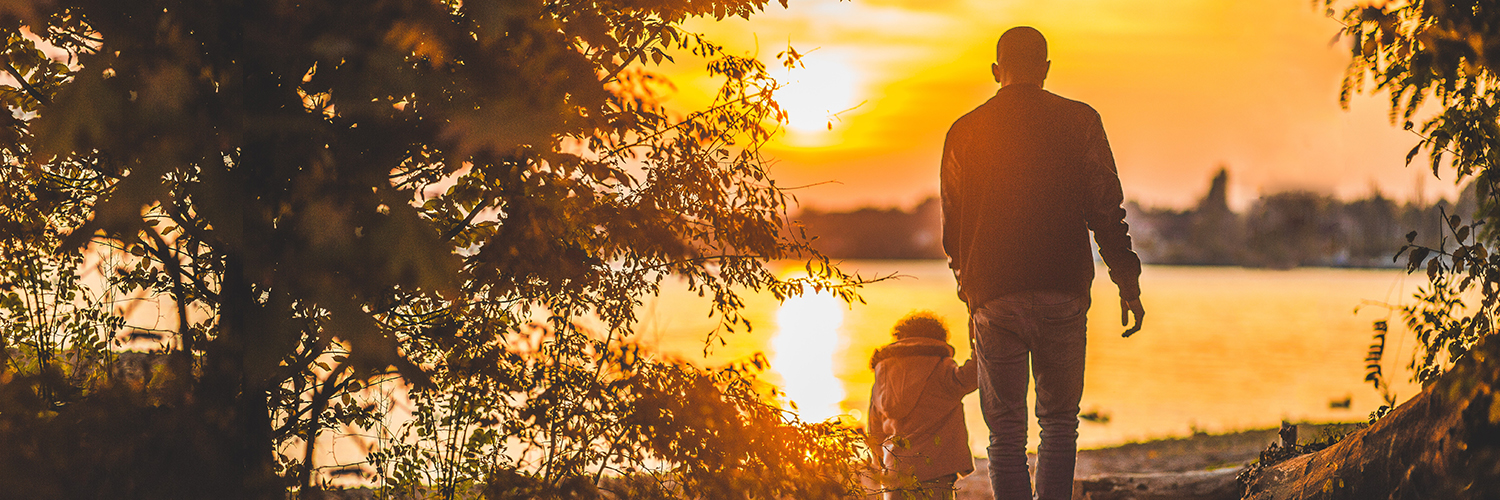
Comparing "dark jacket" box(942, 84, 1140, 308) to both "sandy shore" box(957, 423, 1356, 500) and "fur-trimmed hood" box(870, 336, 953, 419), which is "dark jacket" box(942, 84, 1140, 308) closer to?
"fur-trimmed hood" box(870, 336, 953, 419)

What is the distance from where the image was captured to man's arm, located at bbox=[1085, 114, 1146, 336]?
3.69 metres

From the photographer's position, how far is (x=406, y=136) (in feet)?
8.33

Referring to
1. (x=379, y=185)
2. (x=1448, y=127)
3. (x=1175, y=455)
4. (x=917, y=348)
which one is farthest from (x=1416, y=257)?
(x=1175, y=455)

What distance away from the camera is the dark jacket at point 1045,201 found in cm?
366

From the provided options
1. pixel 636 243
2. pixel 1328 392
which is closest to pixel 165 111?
pixel 636 243

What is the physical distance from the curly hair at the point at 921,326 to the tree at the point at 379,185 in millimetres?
1327

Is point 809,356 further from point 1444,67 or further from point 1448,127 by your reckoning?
point 1444,67

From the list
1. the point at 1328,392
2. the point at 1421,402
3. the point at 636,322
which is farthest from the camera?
the point at 1328,392

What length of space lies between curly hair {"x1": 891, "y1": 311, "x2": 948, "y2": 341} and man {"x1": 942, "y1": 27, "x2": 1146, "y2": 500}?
77 centimetres

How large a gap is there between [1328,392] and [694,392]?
22184mm

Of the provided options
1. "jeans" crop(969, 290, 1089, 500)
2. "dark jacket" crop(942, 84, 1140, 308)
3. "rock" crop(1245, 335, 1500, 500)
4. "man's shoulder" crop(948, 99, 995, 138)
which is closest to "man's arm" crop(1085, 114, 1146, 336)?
"dark jacket" crop(942, 84, 1140, 308)

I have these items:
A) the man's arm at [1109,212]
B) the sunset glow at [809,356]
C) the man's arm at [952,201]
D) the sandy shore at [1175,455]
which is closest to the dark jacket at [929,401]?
the sunset glow at [809,356]

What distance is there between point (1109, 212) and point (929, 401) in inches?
50.5

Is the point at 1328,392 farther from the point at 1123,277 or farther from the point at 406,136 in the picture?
the point at 406,136
